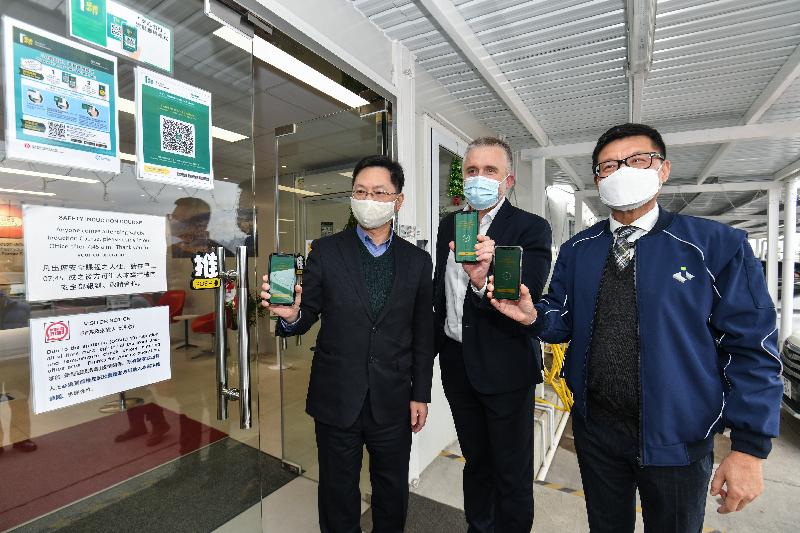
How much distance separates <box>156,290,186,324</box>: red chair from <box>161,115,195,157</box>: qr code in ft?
1.58

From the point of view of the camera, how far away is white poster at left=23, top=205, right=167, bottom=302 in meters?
1.05

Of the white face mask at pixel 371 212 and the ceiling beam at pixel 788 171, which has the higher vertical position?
the ceiling beam at pixel 788 171

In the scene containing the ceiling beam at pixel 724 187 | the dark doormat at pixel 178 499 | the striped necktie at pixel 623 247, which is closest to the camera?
the dark doormat at pixel 178 499

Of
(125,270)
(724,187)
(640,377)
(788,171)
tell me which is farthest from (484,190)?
(724,187)

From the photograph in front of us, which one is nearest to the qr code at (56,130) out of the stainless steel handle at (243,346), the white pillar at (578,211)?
the stainless steel handle at (243,346)

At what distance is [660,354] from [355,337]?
992 millimetres

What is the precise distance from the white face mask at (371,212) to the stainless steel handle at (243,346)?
48 centimetres

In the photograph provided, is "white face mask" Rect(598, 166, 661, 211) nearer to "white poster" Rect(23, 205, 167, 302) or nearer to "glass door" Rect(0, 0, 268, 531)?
"glass door" Rect(0, 0, 268, 531)

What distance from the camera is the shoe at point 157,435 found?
138cm

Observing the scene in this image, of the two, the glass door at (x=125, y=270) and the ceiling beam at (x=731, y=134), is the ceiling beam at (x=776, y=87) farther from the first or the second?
the glass door at (x=125, y=270)

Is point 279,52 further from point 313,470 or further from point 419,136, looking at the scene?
point 313,470

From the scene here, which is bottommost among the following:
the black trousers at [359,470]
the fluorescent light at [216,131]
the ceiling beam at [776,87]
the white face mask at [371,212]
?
the black trousers at [359,470]

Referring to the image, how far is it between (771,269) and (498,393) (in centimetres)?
712

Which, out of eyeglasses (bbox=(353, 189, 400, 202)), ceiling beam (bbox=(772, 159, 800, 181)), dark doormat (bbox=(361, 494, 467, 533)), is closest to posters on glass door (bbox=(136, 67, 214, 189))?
eyeglasses (bbox=(353, 189, 400, 202))
